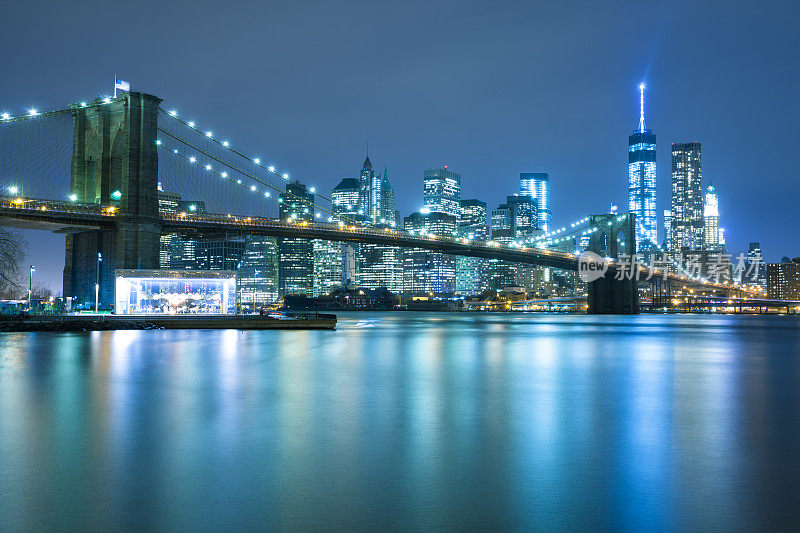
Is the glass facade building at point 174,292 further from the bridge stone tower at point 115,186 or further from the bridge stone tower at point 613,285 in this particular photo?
the bridge stone tower at point 613,285

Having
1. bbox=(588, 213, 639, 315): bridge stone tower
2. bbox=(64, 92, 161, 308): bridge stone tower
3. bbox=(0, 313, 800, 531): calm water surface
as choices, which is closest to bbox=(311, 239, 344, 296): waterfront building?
bbox=(588, 213, 639, 315): bridge stone tower

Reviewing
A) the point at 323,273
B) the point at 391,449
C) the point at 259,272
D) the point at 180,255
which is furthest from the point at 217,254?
the point at 391,449

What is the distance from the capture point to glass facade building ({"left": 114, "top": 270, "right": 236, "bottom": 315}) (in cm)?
4844

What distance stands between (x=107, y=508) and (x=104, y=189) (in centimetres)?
5045

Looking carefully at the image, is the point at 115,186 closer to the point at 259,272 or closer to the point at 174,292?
the point at 174,292

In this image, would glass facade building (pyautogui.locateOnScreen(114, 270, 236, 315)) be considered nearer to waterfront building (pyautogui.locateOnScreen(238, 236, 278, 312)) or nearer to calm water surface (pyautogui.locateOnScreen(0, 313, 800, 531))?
calm water surface (pyautogui.locateOnScreen(0, 313, 800, 531))

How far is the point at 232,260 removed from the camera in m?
129

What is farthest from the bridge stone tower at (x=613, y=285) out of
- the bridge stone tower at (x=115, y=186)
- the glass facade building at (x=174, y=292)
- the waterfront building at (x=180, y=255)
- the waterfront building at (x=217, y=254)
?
the waterfront building at (x=180, y=255)

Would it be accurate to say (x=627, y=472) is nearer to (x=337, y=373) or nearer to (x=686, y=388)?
(x=686, y=388)

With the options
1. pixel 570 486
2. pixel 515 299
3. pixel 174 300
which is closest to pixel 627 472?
pixel 570 486

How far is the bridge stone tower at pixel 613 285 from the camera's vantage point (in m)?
99.9

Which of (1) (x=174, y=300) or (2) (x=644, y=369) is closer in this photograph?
(2) (x=644, y=369)

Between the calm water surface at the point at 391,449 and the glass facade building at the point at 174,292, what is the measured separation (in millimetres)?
28071

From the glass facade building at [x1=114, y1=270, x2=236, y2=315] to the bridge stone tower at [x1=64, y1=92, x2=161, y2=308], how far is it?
7.62 feet
